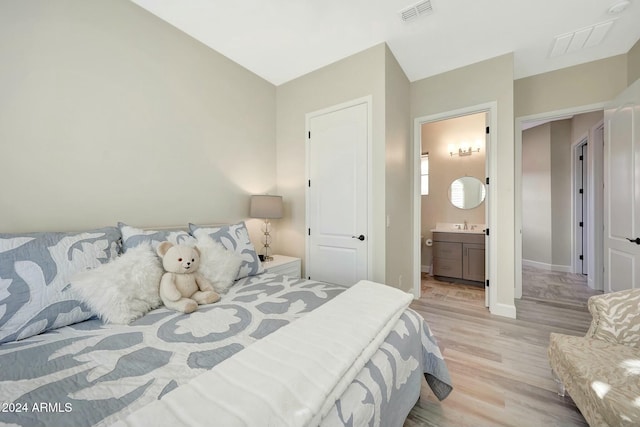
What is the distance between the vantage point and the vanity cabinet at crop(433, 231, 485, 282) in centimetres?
363

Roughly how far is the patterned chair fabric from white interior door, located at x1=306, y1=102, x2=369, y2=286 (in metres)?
1.52

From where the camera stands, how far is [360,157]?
259 centimetres

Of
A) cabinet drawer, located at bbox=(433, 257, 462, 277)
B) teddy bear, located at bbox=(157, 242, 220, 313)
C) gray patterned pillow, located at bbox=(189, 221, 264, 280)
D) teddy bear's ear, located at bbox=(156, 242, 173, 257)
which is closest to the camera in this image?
teddy bear, located at bbox=(157, 242, 220, 313)

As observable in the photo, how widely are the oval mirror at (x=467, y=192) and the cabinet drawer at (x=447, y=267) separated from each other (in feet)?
3.24

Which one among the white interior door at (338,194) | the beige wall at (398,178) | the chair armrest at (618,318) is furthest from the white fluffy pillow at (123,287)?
the chair armrest at (618,318)

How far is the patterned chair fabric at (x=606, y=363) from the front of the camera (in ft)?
3.37

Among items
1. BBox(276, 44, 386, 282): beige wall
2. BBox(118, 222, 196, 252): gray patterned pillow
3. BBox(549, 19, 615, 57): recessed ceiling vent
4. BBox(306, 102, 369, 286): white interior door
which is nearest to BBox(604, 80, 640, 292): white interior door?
BBox(549, 19, 615, 57): recessed ceiling vent

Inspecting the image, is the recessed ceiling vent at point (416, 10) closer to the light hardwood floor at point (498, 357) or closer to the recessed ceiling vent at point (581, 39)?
the recessed ceiling vent at point (581, 39)

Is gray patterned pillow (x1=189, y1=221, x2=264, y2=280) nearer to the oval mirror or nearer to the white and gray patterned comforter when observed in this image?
the white and gray patterned comforter

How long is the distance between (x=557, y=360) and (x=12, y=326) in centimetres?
269

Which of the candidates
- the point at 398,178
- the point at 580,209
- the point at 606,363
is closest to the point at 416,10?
Result: the point at 398,178

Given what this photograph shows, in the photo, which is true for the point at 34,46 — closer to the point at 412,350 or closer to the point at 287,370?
the point at 287,370

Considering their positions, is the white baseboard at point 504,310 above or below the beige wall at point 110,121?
below

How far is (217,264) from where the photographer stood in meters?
1.61
